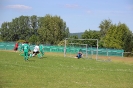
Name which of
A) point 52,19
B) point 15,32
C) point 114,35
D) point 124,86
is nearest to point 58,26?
point 52,19

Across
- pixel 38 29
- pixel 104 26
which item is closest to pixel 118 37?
pixel 104 26

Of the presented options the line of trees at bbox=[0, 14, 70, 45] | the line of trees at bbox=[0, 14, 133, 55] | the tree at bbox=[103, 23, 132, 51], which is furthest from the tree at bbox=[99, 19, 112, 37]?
the tree at bbox=[103, 23, 132, 51]

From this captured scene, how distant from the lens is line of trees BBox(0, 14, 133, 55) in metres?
54.9

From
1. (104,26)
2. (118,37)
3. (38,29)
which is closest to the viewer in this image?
(118,37)

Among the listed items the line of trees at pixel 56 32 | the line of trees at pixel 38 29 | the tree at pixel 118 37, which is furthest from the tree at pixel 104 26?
the tree at pixel 118 37

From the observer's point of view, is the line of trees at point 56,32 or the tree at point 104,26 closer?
the line of trees at point 56,32

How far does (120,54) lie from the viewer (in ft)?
163

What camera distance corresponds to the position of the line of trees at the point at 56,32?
180 feet

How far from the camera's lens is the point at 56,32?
82188 millimetres

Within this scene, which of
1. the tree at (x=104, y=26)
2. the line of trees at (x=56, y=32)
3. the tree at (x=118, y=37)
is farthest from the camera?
the tree at (x=104, y=26)

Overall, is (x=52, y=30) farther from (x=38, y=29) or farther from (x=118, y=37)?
(x=118, y=37)

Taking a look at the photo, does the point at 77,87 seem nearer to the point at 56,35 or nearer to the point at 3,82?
the point at 3,82

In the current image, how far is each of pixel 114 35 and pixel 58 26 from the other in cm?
3045

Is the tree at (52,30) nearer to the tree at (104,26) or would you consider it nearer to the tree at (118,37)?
the tree at (104,26)
